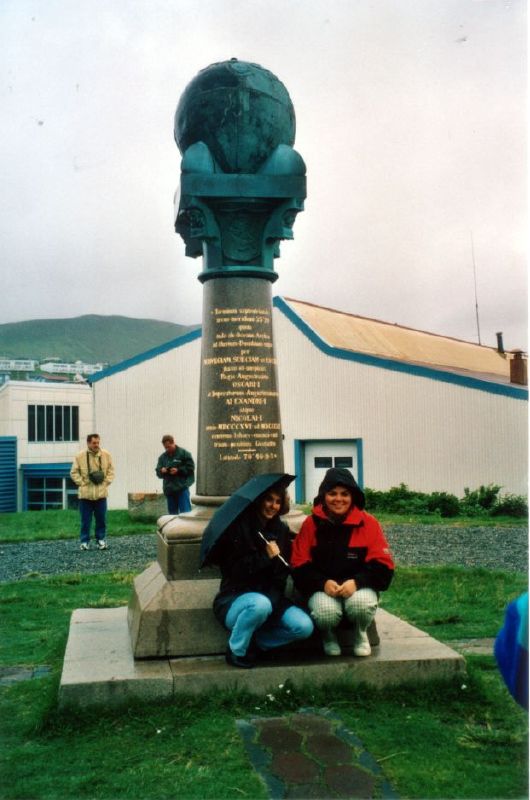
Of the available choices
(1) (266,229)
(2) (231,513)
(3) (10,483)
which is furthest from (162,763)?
(3) (10,483)

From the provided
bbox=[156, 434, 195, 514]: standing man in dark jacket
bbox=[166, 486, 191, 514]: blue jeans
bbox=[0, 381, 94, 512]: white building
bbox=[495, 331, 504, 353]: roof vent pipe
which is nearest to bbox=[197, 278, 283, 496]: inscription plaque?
bbox=[156, 434, 195, 514]: standing man in dark jacket

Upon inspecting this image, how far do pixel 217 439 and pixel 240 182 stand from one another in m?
1.91

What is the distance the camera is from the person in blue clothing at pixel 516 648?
252 cm

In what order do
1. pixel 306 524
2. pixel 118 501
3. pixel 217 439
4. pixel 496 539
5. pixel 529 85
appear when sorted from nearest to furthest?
pixel 529 85
pixel 306 524
pixel 217 439
pixel 496 539
pixel 118 501

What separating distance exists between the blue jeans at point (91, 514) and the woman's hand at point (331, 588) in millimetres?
7343

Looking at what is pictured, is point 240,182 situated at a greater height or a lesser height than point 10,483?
greater

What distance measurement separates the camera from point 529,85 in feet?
11.4

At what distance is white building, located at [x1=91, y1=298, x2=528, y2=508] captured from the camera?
69.4ft

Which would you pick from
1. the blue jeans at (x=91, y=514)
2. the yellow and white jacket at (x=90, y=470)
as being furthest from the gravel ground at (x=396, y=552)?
the yellow and white jacket at (x=90, y=470)

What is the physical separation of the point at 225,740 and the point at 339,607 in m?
1.14

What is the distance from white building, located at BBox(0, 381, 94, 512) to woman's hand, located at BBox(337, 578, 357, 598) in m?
37.4

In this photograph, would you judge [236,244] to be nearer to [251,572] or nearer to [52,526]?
[251,572]

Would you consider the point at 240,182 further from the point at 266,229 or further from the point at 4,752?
the point at 4,752

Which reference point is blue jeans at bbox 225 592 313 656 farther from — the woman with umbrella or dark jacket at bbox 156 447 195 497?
dark jacket at bbox 156 447 195 497
